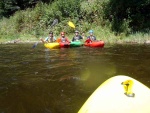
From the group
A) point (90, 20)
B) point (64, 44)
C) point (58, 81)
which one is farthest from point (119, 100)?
point (90, 20)

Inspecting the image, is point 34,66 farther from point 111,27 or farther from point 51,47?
point 111,27

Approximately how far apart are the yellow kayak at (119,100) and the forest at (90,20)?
10941 mm

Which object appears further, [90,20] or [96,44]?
[90,20]

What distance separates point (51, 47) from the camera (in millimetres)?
12219

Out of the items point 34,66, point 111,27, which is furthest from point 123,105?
point 111,27

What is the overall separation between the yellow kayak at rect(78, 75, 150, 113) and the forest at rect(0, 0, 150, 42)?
1094 centimetres

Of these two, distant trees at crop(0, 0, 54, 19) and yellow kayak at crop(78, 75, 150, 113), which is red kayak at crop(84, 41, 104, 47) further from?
distant trees at crop(0, 0, 54, 19)

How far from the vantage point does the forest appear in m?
16.4

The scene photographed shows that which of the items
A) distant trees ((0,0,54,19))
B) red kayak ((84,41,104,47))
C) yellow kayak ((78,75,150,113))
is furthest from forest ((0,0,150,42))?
yellow kayak ((78,75,150,113))

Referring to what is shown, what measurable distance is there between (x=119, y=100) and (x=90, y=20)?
1636 centimetres

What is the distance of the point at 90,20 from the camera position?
19.1 meters

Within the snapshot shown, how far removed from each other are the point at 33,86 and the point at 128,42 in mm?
9491

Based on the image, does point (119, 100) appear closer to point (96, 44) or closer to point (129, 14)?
point (96, 44)

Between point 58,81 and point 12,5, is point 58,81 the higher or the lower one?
the lower one
